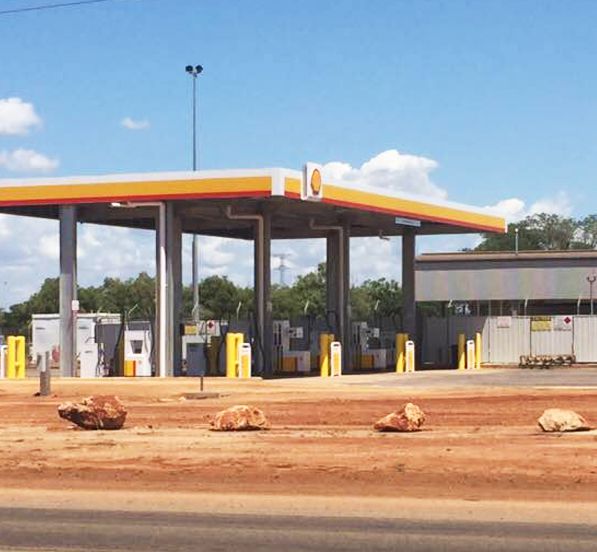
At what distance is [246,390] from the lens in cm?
3616

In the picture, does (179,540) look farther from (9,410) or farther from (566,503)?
(9,410)

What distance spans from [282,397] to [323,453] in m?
13.5

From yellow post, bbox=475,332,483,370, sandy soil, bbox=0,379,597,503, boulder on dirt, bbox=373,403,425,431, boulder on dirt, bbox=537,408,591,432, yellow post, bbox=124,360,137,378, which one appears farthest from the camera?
yellow post, bbox=475,332,483,370

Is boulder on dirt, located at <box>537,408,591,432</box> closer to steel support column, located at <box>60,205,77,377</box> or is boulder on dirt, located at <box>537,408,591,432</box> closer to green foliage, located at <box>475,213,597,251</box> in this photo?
steel support column, located at <box>60,205,77,377</box>

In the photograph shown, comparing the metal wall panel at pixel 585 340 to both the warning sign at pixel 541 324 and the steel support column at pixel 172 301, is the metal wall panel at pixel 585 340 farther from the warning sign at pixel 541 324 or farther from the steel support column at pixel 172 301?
the steel support column at pixel 172 301

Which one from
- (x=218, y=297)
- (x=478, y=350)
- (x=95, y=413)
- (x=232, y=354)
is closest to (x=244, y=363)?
(x=232, y=354)

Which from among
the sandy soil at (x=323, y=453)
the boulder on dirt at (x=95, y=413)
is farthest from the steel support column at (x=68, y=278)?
the boulder on dirt at (x=95, y=413)

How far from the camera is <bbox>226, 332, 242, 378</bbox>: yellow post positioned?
4125cm

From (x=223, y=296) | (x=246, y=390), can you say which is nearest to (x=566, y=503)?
(x=246, y=390)

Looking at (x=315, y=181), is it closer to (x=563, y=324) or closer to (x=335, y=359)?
(x=335, y=359)

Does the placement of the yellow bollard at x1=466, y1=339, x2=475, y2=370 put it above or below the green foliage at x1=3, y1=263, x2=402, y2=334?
below

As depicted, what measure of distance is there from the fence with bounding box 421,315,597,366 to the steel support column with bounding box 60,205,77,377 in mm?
18689

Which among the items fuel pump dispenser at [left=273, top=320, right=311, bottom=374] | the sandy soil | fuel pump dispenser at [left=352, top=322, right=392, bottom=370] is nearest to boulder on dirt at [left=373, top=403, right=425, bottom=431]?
the sandy soil

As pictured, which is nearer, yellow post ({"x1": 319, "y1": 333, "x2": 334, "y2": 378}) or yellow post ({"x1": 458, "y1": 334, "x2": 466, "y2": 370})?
yellow post ({"x1": 319, "y1": 333, "x2": 334, "y2": 378})
